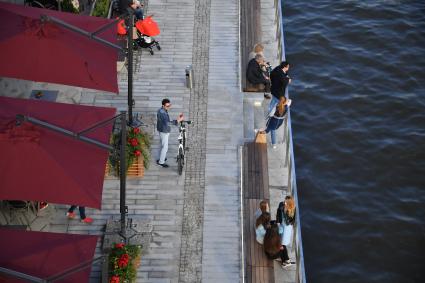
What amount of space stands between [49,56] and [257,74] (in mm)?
6865

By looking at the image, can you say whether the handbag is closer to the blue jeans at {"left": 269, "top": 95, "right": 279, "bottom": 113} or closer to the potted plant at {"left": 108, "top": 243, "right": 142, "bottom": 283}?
the potted plant at {"left": 108, "top": 243, "right": 142, "bottom": 283}

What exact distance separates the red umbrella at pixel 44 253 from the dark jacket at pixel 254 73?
30.2 feet

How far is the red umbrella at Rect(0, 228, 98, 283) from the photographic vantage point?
1264 cm

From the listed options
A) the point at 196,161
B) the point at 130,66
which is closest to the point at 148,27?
the point at 130,66

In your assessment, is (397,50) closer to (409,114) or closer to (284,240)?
(409,114)

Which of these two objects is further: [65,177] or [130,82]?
[130,82]

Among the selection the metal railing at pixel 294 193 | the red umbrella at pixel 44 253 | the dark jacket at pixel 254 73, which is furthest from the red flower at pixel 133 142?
the red umbrella at pixel 44 253

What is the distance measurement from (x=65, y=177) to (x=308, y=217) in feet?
30.5

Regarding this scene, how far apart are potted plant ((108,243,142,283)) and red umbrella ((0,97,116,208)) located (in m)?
2.11

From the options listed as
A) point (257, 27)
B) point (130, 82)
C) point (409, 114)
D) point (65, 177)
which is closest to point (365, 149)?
point (409, 114)

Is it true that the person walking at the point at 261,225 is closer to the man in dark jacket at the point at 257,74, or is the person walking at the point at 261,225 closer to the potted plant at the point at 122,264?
the potted plant at the point at 122,264

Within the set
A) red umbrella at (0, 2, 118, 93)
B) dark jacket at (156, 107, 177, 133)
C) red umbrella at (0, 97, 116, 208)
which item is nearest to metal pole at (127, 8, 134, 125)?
red umbrella at (0, 2, 118, 93)

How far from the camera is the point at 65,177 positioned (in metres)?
14.3

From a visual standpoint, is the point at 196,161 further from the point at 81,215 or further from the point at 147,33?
the point at 147,33
